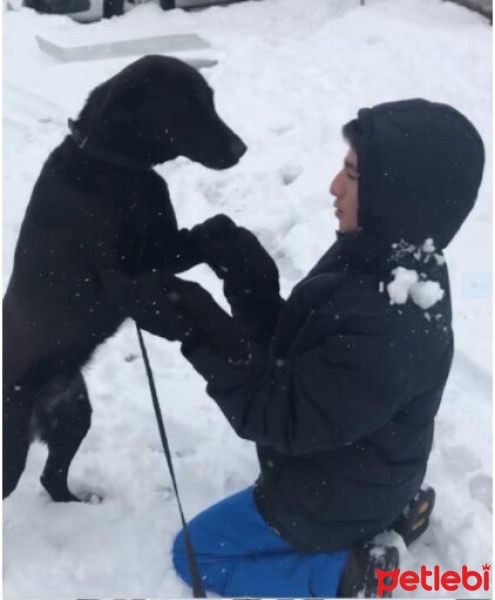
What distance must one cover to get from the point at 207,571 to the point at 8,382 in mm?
785

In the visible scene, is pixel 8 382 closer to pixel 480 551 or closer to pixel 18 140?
pixel 480 551

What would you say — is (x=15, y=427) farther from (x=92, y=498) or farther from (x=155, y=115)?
(x=155, y=115)

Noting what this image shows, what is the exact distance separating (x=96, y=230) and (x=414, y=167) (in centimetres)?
83

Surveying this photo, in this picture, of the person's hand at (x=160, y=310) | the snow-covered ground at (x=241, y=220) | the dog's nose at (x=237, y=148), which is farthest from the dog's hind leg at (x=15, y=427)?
the dog's nose at (x=237, y=148)

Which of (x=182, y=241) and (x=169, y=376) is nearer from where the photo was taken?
(x=182, y=241)

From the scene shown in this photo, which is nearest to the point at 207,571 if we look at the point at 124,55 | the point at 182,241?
the point at 182,241

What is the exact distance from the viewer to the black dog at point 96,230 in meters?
1.92

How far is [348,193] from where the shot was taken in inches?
66.1

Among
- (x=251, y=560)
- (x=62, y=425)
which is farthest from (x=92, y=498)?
(x=251, y=560)

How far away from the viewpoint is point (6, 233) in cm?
401

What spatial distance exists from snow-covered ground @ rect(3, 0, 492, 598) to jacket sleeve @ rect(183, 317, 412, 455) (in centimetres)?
79

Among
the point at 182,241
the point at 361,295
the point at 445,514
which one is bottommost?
the point at 445,514

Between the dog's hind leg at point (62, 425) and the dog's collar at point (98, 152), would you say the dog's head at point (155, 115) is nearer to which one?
the dog's collar at point (98, 152)

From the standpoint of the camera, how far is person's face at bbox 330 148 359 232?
5.40 feet
